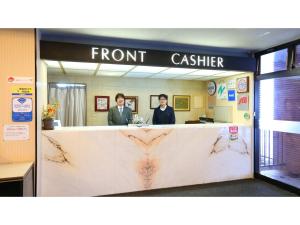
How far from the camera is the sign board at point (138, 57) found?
3.19 m

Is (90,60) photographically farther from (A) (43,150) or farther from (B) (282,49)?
(B) (282,49)

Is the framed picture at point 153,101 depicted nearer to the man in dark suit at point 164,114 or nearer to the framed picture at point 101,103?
the framed picture at point 101,103

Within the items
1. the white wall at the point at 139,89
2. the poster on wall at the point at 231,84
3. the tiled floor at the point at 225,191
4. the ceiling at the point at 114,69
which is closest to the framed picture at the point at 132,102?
the white wall at the point at 139,89

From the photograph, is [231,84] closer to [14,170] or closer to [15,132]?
[15,132]

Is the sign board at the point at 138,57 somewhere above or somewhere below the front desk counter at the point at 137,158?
above

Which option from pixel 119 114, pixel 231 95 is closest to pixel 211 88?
pixel 231 95

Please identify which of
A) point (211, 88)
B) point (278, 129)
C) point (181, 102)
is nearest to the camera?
point (278, 129)

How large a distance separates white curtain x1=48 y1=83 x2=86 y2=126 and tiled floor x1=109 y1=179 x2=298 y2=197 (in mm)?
2974

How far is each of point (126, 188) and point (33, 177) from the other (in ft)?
4.53

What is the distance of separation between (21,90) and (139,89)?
3.74m

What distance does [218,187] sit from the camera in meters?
3.90

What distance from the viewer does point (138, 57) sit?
3547mm

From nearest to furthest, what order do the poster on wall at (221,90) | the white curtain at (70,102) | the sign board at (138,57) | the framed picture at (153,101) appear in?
the sign board at (138,57), the poster on wall at (221,90), the white curtain at (70,102), the framed picture at (153,101)

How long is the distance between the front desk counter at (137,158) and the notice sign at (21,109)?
16.4 inches
